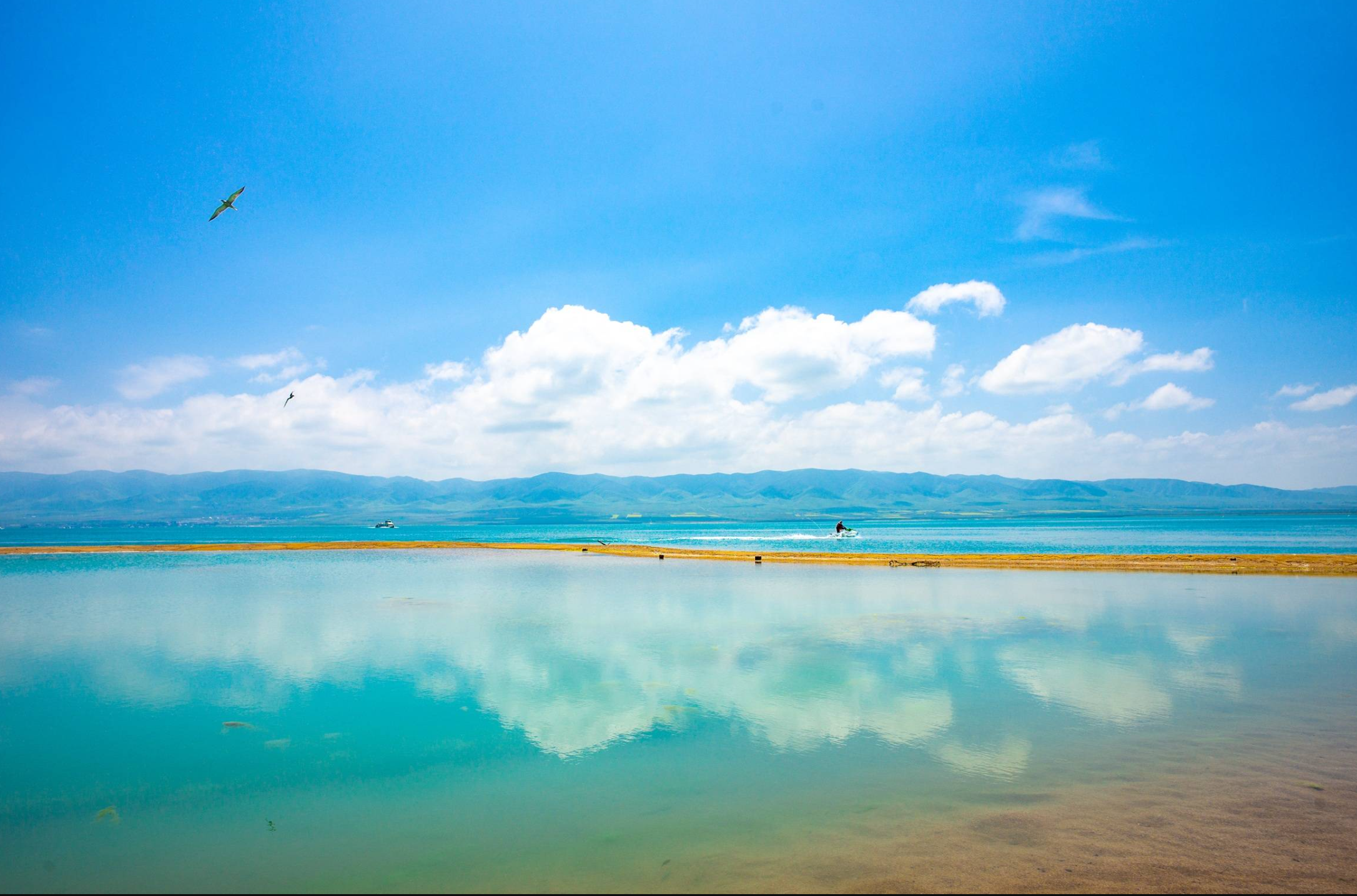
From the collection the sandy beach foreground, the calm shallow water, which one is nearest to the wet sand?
the calm shallow water

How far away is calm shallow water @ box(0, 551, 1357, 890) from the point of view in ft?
30.3

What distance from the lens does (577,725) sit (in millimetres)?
14570

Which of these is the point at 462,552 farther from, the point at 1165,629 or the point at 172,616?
the point at 1165,629

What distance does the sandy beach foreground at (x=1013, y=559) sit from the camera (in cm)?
4659

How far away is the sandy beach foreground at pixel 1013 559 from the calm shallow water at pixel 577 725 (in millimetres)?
18306

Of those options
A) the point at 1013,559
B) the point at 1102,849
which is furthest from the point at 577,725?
the point at 1013,559

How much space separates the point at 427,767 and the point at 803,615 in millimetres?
20397

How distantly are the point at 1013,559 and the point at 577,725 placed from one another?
53.6m

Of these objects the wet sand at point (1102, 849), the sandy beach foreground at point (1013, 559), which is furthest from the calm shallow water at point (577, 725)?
the sandy beach foreground at point (1013, 559)

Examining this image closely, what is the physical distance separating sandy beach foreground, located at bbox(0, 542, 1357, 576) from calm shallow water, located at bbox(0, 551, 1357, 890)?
18.3 m

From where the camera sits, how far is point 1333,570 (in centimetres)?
4478

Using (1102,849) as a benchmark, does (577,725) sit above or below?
below

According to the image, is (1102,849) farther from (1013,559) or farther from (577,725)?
(1013,559)

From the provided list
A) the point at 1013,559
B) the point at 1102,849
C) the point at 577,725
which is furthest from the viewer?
the point at 1013,559
